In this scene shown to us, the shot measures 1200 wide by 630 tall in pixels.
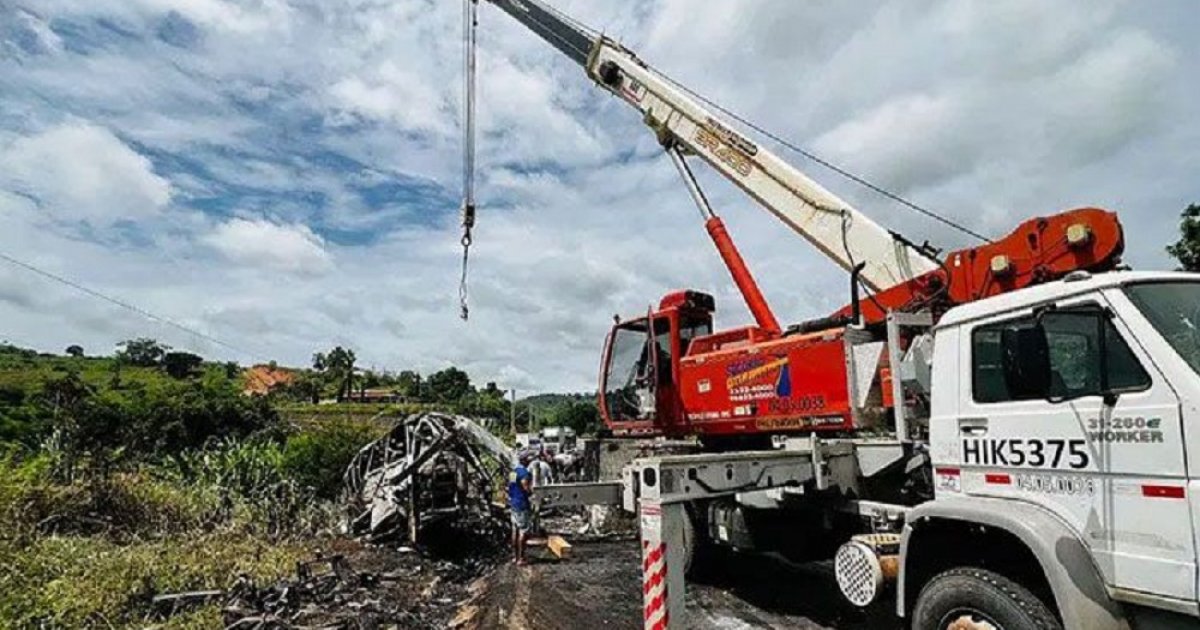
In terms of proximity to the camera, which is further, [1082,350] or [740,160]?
[740,160]

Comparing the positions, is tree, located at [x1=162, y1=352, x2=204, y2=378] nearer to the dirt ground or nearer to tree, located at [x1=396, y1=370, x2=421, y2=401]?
tree, located at [x1=396, y1=370, x2=421, y2=401]

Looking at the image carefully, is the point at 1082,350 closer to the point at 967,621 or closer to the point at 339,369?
the point at 967,621

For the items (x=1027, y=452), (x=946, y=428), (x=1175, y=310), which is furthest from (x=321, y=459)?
(x=1175, y=310)

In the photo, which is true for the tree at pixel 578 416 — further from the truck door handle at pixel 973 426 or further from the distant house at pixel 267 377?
the truck door handle at pixel 973 426

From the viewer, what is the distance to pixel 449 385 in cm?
7500

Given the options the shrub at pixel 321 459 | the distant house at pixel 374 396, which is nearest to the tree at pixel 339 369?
the distant house at pixel 374 396

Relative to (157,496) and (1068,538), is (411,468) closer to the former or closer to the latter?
(157,496)

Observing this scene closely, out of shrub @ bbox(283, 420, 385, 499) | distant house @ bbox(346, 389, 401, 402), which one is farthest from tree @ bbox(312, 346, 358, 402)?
shrub @ bbox(283, 420, 385, 499)

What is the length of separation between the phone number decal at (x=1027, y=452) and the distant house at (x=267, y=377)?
5946 cm

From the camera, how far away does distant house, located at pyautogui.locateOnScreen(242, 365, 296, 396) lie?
60.2 meters

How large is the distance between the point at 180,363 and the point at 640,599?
208 feet

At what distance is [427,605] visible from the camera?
9664mm

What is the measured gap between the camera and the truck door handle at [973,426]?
470 centimetres

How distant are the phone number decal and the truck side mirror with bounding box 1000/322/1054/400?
0.27m
